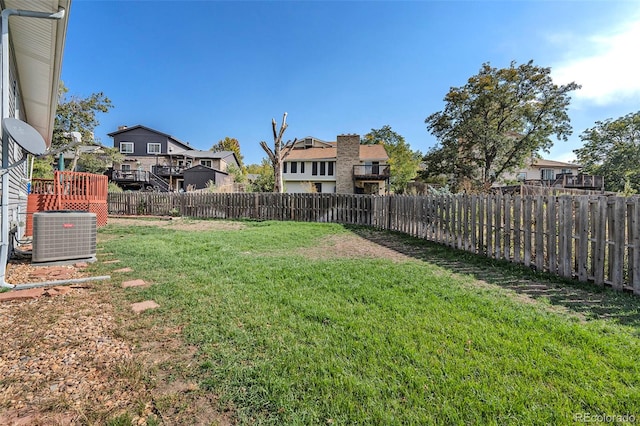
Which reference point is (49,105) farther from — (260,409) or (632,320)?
(632,320)

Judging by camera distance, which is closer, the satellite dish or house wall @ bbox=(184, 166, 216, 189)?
the satellite dish

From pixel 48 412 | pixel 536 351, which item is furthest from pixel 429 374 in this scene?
pixel 48 412

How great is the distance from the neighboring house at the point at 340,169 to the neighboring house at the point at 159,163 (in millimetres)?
7882

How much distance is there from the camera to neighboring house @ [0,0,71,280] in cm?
362

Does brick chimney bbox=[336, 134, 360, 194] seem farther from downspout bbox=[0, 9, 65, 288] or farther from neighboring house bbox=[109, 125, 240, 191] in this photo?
downspout bbox=[0, 9, 65, 288]

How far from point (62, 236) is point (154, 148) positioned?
35092mm

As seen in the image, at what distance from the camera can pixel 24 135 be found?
3.50 m

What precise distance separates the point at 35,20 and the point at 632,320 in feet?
28.4

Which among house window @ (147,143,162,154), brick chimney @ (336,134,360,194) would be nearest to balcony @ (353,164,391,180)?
brick chimney @ (336,134,360,194)

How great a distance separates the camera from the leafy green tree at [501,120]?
75.0 feet

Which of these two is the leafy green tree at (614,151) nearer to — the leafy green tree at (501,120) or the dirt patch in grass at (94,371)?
the leafy green tree at (501,120)

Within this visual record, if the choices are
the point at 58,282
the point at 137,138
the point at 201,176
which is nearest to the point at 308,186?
the point at 201,176

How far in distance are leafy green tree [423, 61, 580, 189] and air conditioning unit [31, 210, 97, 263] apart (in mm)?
24681

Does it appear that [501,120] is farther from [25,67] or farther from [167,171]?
[167,171]
